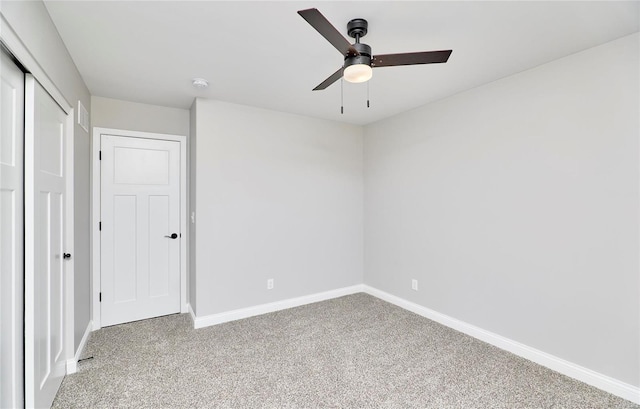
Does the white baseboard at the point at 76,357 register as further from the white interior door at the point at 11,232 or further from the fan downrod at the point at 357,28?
the fan downrod at the point at 357,28

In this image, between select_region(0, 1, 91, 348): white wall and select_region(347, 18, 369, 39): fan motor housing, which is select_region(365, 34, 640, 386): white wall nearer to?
select_region(347, 18, 369, 39): fan motor housing

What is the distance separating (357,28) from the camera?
72.1 inches

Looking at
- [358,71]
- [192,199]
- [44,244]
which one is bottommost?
[44,244]

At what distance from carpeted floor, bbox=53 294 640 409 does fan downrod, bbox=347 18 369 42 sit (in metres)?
2.37

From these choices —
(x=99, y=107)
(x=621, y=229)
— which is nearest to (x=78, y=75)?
(x=99, y=107)

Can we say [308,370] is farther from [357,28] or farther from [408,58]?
[357,28]

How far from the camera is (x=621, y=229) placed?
6.69 ft

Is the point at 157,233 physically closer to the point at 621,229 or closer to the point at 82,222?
the point at 82,222

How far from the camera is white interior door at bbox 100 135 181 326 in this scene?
316cm

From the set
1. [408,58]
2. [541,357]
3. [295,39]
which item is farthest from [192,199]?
[541,357]

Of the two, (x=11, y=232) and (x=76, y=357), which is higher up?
(x=11, y=232)

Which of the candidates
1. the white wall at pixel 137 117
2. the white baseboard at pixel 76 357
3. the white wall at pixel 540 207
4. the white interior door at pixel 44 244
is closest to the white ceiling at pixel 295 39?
the white wall at pixel 137 117

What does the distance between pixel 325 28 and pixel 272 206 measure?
2.43 m

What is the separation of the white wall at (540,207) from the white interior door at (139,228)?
9.11 feet
